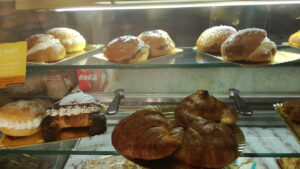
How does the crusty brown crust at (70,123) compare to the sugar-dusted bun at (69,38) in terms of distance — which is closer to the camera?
the crusty brown crust at (70,123)

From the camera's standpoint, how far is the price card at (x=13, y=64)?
Answer: 1170mm

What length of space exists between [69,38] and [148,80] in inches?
23.4

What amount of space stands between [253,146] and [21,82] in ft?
4.14

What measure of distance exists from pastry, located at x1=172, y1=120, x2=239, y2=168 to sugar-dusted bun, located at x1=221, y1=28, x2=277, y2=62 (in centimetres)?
38

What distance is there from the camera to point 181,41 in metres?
1.49

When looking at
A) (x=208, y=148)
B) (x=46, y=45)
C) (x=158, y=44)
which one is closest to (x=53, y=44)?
(x=46, y=45)

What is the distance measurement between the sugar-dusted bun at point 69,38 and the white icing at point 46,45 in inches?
3.4

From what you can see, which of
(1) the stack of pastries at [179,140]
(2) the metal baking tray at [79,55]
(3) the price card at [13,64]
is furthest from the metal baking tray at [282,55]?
(3) the price card at [13,64]

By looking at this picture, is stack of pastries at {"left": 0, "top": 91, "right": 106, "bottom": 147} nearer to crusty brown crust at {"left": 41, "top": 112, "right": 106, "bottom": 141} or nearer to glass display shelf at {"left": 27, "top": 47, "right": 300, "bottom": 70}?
crusty brown crust at {"left": 41, "top": 112, "right": 106, "bottom": 141}

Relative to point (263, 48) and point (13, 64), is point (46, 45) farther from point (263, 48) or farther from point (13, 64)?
point (263, 48)

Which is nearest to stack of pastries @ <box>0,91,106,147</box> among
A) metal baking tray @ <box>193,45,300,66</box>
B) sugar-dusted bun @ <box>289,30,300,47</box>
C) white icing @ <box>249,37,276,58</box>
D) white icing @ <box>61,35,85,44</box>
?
white icing @ <box>61,35,85,44</box>

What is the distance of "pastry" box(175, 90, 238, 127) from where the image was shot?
3.72ft

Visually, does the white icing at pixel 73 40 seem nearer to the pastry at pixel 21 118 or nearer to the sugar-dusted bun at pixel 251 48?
the pastry at pixel 21 118

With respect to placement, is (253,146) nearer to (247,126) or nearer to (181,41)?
(247,126)
